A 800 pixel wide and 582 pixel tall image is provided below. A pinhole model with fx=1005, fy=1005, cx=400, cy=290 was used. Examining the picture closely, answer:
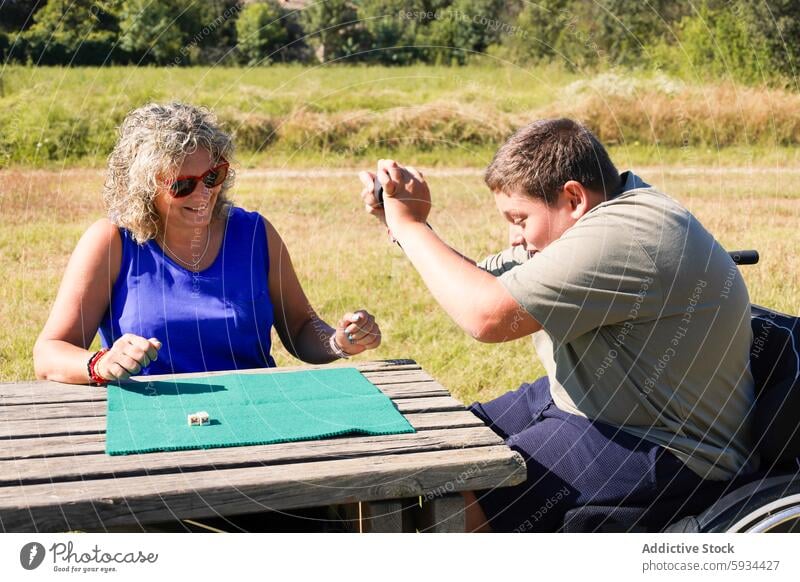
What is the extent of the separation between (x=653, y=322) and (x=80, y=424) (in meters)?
1.52

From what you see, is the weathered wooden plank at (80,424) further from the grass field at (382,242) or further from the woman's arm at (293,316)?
the grass field at (382,242)

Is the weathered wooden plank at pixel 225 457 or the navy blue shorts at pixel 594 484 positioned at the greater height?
the weathered wooden plank at pixel 225 457

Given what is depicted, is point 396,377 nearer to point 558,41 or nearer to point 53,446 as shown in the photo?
point 53,446

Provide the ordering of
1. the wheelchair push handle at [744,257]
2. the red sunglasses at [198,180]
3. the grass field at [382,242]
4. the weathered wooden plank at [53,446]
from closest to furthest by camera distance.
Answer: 1. the weathered wooden plank at [53,446]
2. the wheelchair push handle at [744,257]
3. the red sunglasses at [198,180]
4. the grass field at [382,242]

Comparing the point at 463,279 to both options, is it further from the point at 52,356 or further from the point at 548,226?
the point at 52,356

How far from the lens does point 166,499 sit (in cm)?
216

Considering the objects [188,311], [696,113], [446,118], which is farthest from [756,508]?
[696,113]

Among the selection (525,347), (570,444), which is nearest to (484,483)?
(570,444)

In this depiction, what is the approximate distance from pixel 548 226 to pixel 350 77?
12.9 metres

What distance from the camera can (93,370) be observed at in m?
2.96

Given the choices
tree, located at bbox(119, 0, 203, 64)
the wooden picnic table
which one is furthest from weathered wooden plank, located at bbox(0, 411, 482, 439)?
tree, located at bbox(119, 0, 203, 64)

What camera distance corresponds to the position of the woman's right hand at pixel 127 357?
279cm

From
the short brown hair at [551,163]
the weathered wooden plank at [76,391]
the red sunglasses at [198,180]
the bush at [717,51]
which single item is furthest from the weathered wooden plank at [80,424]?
the bush at [717,51]

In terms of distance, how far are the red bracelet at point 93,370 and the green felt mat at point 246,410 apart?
0.06 m
